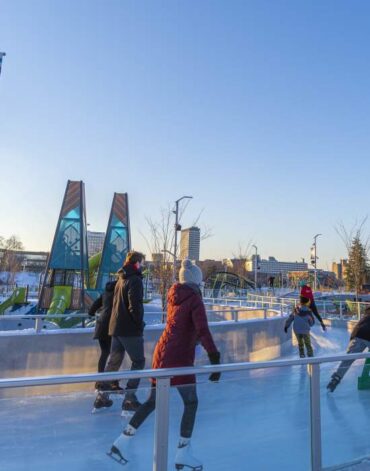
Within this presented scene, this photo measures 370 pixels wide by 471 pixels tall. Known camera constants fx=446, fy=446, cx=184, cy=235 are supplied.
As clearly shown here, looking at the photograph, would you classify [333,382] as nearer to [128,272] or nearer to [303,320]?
[128,272]

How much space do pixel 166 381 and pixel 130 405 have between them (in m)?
0.37

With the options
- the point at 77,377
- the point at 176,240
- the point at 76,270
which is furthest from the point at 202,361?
the point at 76,270

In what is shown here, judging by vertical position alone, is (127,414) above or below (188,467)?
above

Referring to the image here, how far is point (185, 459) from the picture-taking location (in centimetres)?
292

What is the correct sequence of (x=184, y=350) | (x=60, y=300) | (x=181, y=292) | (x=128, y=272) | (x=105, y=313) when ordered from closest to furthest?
1. (x=184, y=350)
2. (x=181, y=292)
3. (x=128, y=272)
4. (x=105, y=313)
5. (x=60, y=300)

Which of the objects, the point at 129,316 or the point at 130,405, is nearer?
the point at 130,405

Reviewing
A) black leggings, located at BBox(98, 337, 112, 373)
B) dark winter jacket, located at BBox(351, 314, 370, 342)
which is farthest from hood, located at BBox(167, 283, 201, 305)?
dark winter jacket, located at BBox(351, 314, 370, 342)

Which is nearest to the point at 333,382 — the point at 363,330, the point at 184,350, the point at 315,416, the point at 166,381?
the point at 315,416

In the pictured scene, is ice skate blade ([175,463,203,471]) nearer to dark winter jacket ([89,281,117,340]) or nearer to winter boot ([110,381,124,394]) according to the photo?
winter boot ([110,381,124,394])

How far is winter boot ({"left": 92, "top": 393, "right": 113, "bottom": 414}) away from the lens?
2807mm

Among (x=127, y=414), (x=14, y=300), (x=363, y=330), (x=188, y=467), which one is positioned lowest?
(x=188, y=467)

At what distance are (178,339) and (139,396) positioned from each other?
640 mm

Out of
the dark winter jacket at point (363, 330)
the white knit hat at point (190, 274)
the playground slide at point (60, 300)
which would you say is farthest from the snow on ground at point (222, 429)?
the playground slide at point (60, 300)

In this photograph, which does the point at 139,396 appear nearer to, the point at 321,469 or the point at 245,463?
the point at 245,463
